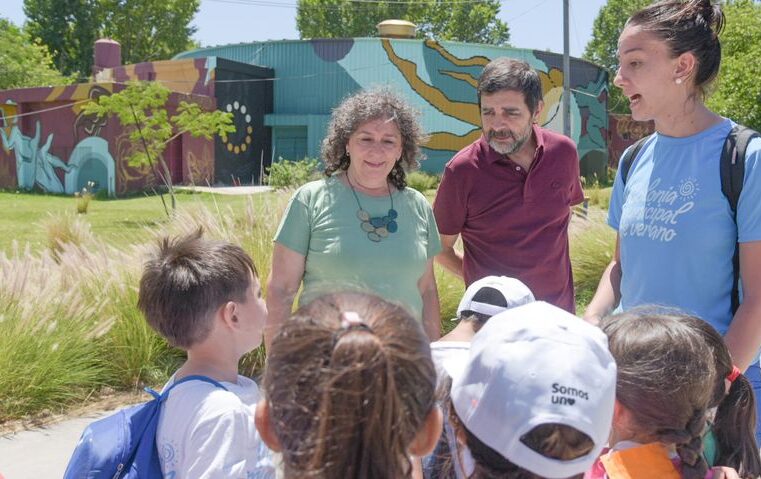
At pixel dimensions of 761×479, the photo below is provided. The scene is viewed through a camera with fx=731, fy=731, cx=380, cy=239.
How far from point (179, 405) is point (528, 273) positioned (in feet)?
5.76

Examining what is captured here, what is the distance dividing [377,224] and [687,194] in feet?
4.12

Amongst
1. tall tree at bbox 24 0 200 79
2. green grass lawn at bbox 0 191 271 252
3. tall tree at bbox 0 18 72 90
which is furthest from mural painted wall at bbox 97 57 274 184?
tall tree at bbox 24 0 200 79

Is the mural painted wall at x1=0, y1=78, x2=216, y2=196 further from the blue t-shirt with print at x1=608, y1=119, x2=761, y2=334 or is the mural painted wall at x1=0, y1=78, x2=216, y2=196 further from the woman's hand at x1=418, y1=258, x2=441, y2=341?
the blue t-shirt with print at x1=608, y1=119, x2=761, y2=334

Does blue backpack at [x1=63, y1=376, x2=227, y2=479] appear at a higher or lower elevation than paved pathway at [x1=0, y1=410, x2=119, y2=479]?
higher

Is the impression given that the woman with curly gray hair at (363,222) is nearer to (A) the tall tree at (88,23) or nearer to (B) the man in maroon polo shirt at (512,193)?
(B) the man in maroon polo shirt at (512,193)

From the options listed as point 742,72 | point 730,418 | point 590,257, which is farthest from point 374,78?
point 730,418

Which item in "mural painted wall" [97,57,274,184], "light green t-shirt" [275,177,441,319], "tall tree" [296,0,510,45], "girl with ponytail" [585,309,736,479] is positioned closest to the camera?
"girl with ponytail" [585,309,736,479]

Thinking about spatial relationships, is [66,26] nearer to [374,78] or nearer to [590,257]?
[374,78]

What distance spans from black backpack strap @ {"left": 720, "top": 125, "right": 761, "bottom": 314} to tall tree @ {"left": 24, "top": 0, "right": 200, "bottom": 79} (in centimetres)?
5638

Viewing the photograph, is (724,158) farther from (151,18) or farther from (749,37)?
(151,18)

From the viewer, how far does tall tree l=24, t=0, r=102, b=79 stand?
53.4m

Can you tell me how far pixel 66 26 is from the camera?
5388cm

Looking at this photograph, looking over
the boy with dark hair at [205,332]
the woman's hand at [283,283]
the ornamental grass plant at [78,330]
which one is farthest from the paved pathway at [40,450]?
the boy with dark hair at [205,332]

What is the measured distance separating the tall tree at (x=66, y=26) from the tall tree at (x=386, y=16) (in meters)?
16.2
